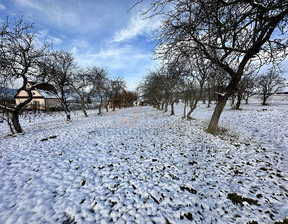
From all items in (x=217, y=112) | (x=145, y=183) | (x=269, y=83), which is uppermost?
(x=269, y=83)

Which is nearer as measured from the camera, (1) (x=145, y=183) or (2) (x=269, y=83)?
(1) (x=145, y=183)

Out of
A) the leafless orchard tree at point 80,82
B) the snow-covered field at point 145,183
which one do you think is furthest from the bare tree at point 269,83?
the leafless orchard tree at point 80,82

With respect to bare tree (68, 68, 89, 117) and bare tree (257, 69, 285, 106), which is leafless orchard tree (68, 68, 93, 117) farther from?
bare tree (257, 69, 285, 106)

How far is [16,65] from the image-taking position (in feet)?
23.4

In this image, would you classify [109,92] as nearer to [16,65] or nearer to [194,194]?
[16,65]

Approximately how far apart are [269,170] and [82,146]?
7.28 metres

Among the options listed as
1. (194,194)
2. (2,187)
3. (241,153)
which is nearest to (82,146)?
(2,187)

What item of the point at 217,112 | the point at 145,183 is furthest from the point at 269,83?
the point at 145,183

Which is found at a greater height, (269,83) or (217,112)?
(269,83)

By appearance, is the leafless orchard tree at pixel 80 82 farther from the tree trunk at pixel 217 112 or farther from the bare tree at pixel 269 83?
the bare tree at pixel 269 83

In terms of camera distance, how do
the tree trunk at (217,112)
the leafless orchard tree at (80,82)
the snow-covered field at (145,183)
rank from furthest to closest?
the leafless orchard tree at (80,82)
the tree trunk at (217,112)
the snow-covered field at (145,183)

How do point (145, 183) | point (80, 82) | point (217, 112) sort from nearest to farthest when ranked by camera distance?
1. point (145, 183)
2. point (217, 112)
3. point (80, 82)

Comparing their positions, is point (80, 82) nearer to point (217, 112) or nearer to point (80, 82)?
point (80, 82)

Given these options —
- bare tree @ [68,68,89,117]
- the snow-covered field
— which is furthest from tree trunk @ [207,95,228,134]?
bare tree @ [68,68,89,117]
